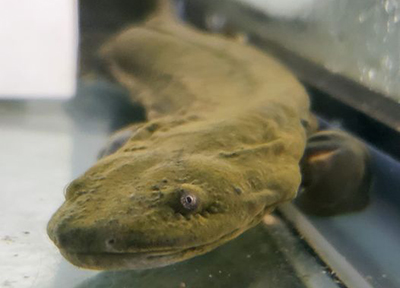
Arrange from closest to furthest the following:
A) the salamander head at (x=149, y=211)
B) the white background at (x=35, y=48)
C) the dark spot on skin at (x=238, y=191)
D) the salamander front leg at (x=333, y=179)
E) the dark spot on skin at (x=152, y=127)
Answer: the salamander head at (x=149, y=211), the dark spot on skin at (x=238, y=191), the dark spot on skin at (x=152, y=127), the salamander front leg at (x=333, y=179), the white background at (x=35, y=48)

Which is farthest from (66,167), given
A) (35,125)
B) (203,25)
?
(203,25)


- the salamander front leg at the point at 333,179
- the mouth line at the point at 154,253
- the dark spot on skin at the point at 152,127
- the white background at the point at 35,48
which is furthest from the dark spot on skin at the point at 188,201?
the white background at the point at 35,48

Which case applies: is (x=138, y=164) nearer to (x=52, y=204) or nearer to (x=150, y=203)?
(x=150, y=203)

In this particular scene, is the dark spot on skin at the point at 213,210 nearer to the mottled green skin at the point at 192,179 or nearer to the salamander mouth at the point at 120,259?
the mottled green skin at the point at 192,179

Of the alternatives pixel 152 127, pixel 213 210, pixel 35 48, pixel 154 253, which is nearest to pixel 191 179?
pixel 213 210

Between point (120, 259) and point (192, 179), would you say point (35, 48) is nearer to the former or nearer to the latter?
point (192, 179)

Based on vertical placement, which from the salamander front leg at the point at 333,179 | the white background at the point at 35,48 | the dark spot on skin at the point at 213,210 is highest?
the dark spot on skin at the point at 213,210

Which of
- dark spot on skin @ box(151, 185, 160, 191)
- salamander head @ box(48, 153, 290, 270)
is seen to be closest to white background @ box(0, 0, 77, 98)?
salamander head @ box(48, 153, 290, 270)
